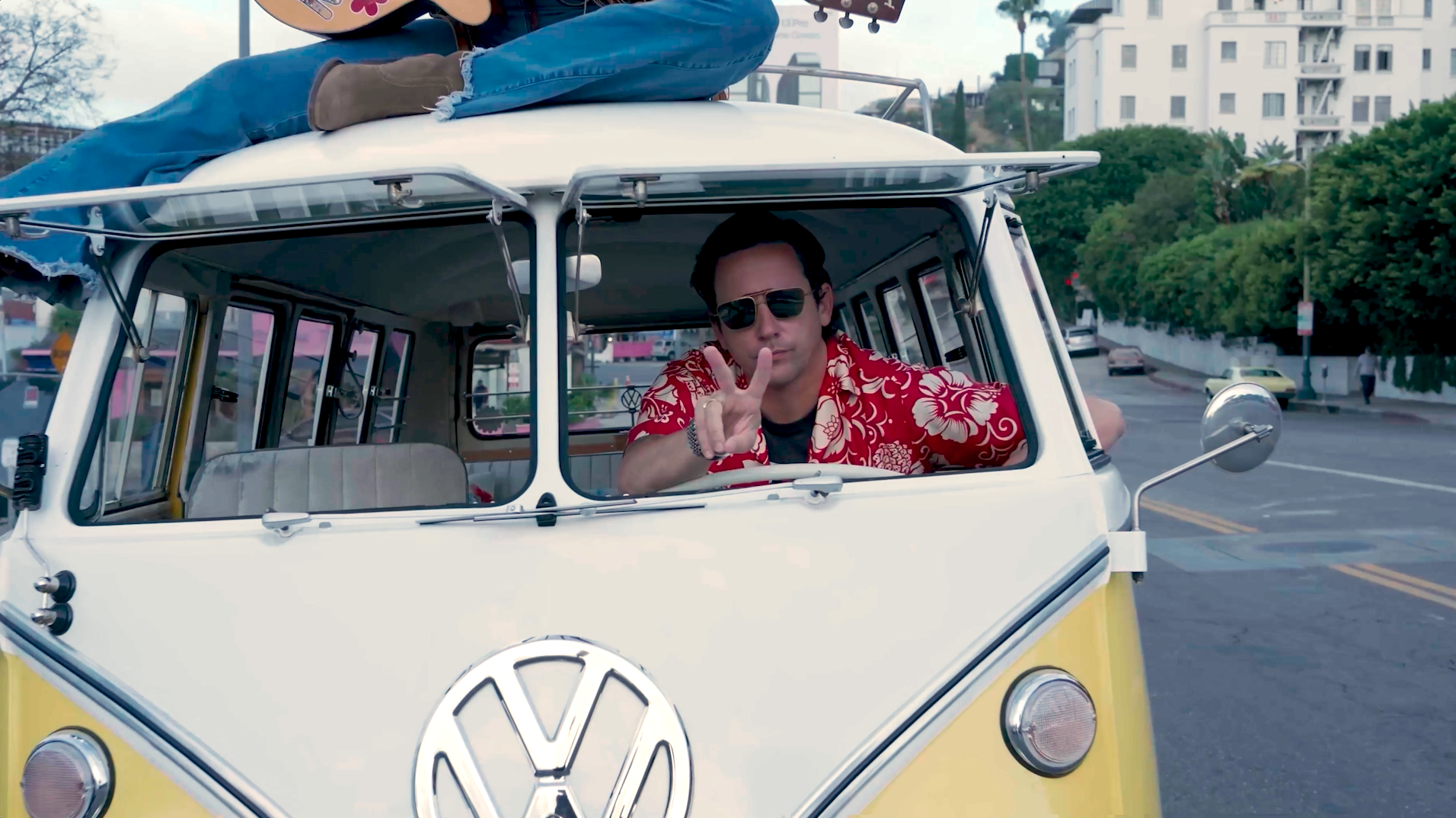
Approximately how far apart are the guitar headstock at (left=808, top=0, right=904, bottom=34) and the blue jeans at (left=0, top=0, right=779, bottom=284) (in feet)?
2.35

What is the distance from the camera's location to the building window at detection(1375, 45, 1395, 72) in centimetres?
8288

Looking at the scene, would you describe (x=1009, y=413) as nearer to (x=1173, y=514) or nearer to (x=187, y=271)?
(x=187, y=271)

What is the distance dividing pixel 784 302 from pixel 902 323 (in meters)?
1.56

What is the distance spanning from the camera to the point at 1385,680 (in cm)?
707

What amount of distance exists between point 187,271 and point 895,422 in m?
1.85

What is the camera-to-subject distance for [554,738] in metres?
2.36

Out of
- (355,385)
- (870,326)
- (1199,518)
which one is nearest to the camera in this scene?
(870,326)

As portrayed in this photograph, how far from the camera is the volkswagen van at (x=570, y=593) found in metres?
2.44

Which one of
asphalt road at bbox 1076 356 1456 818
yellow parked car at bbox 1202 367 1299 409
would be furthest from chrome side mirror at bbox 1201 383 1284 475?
yellow parked car at bbox 1202 367 1299 409

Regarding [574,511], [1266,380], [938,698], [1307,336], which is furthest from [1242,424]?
[1307,336]

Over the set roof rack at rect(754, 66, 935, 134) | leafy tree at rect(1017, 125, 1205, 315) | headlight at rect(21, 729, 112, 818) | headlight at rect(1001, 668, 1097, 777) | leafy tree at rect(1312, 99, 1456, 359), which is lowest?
headlight at rect(21, 729, 112, 818)

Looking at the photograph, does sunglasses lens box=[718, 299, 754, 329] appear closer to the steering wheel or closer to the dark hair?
the dark hair

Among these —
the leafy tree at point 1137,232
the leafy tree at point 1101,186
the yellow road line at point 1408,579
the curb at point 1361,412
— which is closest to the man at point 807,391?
the yellow road line at point 1408,579

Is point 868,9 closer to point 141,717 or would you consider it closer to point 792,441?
point 792,441
